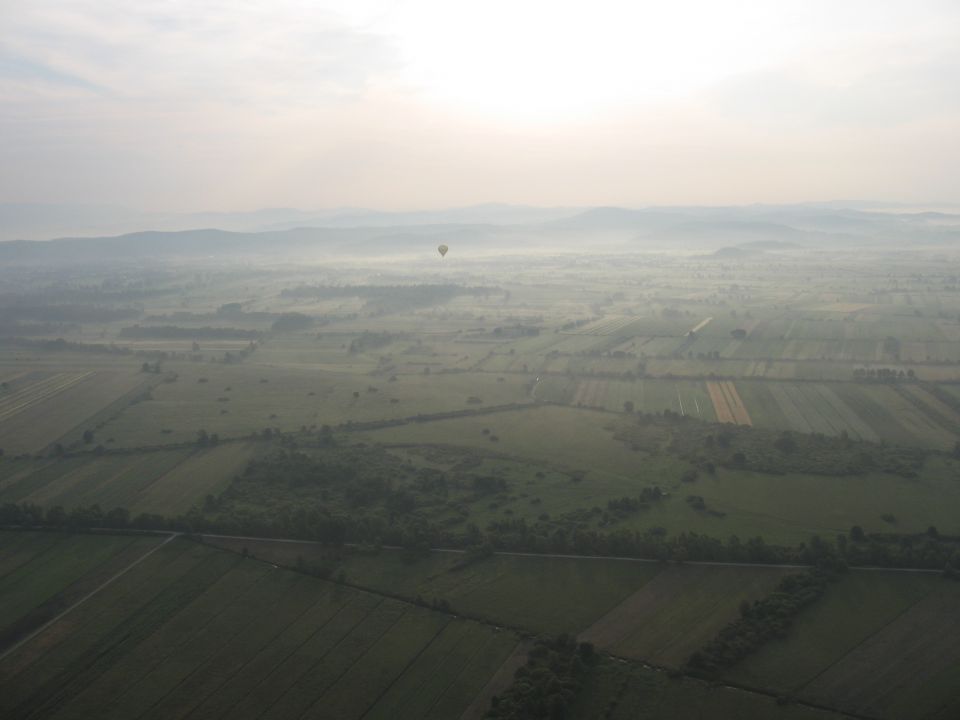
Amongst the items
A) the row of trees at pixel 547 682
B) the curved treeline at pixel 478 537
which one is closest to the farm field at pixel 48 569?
the curved treeline at pixel 478 537

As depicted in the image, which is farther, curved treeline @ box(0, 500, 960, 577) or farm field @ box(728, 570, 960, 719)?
curved treeline @ box(0, 500, 960, 577)

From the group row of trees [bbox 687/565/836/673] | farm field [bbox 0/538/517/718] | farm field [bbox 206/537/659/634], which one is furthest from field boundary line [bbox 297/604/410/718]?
row of trees [bbox 687/565/836/673]

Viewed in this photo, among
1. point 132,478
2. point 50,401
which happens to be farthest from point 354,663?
point 50,401

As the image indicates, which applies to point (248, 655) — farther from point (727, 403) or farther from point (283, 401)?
point (727, 403)

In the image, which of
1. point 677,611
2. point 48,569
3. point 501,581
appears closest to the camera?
point 677,611

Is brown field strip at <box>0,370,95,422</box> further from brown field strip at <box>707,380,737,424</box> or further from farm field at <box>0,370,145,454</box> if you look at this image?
brown field strip at <box>707,380,737,424</box>

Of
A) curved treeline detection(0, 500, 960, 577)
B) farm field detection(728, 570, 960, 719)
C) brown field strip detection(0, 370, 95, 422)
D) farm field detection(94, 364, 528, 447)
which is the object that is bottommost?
farm field detection(728, 570, 960, 719)

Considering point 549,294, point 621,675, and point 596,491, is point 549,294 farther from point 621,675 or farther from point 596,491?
point 621,675

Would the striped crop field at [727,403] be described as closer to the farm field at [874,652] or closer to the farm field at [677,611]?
the farm field at [677,611]
